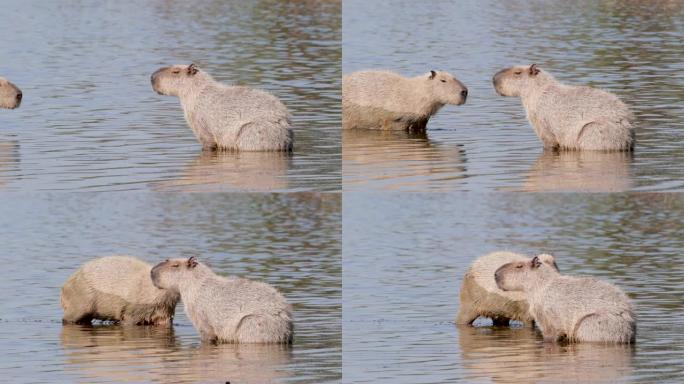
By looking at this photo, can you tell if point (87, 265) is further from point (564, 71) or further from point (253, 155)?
point (564, 71)

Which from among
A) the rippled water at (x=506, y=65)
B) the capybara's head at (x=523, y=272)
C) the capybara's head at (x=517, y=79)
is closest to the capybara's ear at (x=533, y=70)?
the capybara's head at (x=517, y=79)

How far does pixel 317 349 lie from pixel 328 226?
710cm

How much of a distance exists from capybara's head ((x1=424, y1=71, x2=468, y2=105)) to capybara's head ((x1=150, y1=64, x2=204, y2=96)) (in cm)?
247

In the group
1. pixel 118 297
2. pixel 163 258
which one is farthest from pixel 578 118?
pixel 163 258

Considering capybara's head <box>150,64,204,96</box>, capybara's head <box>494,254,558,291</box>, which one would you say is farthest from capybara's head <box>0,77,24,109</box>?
capybara's head <box>494,254,558,291</box>

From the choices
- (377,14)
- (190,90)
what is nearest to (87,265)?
(190,90)

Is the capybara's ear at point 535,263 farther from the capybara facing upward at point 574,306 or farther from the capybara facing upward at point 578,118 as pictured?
the capybara facing upward at point 578,118

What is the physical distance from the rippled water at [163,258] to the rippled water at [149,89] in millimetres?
1065

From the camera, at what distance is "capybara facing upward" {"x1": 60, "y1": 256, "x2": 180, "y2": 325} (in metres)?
16.8

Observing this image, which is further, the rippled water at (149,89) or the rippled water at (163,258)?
the rippled water at (149,89)

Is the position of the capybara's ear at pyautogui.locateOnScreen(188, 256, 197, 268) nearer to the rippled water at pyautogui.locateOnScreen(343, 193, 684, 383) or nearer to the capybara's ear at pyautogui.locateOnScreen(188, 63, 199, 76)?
the rippled water at pyautogui.locateOnScreen(343, 193, 684, 383)

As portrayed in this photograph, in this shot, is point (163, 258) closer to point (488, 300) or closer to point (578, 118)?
point (488, 300)

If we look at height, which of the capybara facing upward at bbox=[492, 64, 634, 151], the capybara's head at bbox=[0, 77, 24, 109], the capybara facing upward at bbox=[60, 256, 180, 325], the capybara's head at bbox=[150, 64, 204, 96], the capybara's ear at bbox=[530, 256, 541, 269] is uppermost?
the capybara's head at bbox=[150, 64, 204, 96]

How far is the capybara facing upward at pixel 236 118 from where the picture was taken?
1603 cm
